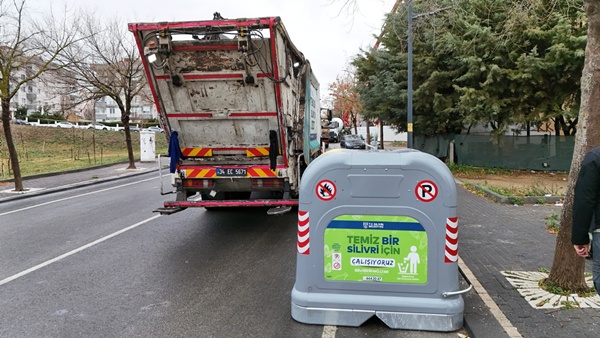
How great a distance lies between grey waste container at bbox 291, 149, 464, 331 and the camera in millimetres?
3945

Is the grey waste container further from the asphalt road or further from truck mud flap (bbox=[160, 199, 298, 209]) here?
truck mud flap (bbox=[160, 199, 298, 209])

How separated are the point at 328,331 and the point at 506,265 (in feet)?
9.42

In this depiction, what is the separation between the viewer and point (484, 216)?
355 inches

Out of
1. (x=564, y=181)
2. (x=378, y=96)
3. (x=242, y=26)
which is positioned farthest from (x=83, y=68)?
(x=564, y=181)

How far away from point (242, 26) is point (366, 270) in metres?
3.74

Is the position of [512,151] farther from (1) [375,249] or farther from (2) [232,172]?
(1) [375,249]

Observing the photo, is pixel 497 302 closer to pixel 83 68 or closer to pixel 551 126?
pixel 551 126

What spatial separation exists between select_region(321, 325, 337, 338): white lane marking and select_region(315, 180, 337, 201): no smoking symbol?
1.19m

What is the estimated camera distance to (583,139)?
449cm

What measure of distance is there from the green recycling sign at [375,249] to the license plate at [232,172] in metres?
3.16

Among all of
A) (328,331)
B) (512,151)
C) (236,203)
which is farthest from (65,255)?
(512,151)

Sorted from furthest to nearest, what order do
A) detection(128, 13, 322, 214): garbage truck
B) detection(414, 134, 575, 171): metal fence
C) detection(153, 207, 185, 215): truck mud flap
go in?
1. detection(414, 134, 575, 171): metal fence
2. detection(153, 207, 185, 215): truck mud flap
3. detection(128, 13, 322, 214): garbage truck

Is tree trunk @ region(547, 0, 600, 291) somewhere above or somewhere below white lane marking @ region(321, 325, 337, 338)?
above

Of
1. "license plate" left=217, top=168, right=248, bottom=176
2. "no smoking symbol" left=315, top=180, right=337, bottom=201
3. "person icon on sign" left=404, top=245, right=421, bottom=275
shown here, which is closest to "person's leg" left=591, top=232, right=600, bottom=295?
"person icon on sign" left=404, top=245, right=421, bottom=275
